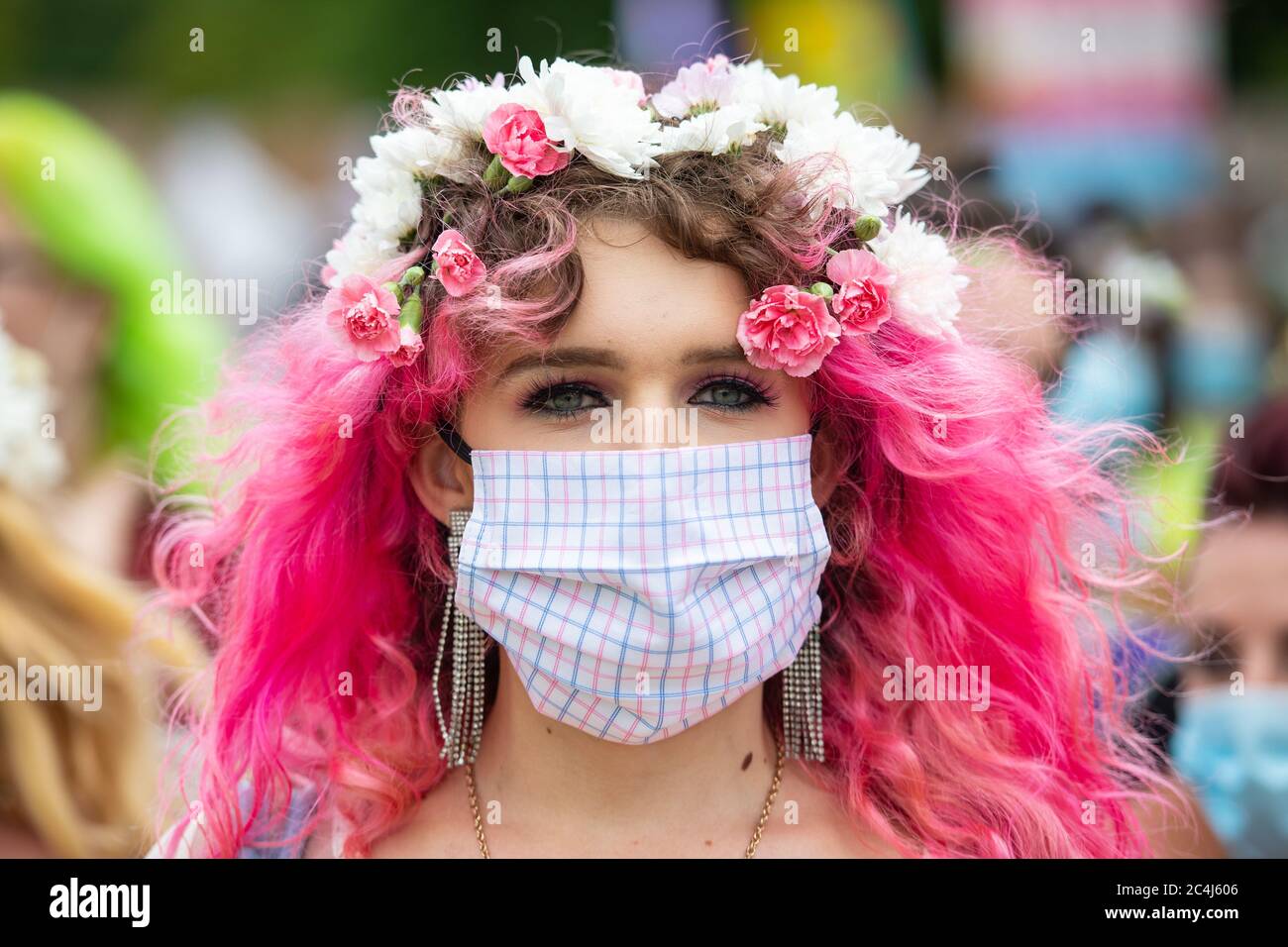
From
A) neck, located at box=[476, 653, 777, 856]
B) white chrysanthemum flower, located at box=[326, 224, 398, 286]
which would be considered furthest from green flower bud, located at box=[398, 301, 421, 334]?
neck, located at box=[476, 653, 777, 856]

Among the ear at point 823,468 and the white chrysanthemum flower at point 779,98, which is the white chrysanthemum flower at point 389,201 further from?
the ear at point 823,468

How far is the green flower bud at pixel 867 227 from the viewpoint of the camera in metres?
2.48

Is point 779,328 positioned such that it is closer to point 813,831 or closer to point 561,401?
point 561,401

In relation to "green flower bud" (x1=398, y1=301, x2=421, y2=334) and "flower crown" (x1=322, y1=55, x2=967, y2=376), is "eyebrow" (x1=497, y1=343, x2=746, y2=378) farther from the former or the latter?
"green flower bud" (x1=398, y1=301, x2=421, y2=334)

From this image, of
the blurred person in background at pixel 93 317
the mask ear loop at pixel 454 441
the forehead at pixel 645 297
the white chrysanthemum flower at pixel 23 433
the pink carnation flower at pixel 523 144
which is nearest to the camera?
the forehead at pixel 645 297

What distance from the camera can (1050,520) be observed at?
2742 millimetres

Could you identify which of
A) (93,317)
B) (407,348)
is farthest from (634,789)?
(93,317)

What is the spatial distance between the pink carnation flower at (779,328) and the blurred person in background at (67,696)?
6.74 feet

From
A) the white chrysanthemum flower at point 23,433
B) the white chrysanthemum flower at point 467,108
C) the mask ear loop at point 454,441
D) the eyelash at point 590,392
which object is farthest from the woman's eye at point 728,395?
the white chrysanthemum flower at point 23,433

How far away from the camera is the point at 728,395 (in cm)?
240

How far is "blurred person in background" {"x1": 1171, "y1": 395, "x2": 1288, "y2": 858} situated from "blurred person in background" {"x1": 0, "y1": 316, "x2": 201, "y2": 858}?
Answer: 2.73 m

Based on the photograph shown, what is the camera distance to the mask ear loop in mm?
2502

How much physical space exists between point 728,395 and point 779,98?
0.60m

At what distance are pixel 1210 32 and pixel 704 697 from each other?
9.03 metres
